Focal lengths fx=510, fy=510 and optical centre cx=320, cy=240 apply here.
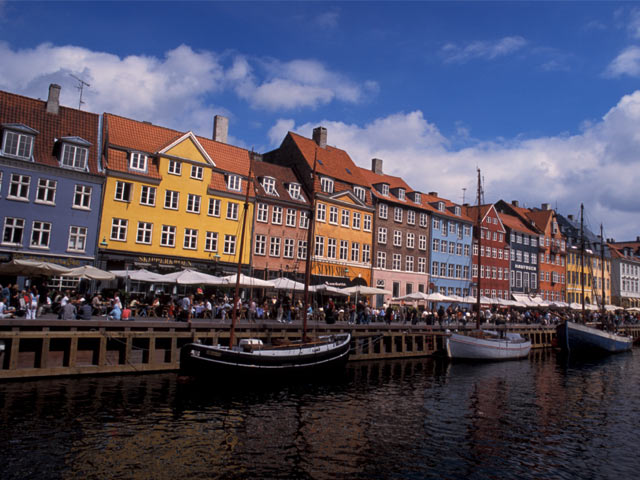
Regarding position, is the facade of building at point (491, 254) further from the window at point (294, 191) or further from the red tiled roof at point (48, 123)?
the red tiled roof at point (48, 123)

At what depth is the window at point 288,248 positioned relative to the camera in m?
45.7

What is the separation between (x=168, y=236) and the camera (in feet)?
128

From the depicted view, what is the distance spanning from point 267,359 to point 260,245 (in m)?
22.0

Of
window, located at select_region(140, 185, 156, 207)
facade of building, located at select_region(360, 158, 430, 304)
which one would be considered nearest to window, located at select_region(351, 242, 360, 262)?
facade of building, located at select_region(360, 158, 430, 304)

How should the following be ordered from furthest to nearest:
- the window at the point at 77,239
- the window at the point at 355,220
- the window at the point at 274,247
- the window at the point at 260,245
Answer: the window at the point at 355,220 < the window at the point at 274,247 < the window at the point at 260,245 < the window at the point at 77,239

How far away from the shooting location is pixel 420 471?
496 inches

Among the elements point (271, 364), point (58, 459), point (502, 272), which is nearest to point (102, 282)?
point (271, 364)

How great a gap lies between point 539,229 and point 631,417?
62.4m

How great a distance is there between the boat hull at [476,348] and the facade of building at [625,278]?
66733 mm

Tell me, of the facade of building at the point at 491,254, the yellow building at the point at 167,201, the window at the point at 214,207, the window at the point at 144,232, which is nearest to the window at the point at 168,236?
the yellow building at the point at 167,201

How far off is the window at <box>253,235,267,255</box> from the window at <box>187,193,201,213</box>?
5.78 m

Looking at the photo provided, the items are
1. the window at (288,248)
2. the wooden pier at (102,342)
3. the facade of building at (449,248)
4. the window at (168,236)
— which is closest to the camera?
the wooden pier at (102,342)

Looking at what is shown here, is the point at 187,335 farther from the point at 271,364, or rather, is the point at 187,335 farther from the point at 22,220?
the point at 22,220

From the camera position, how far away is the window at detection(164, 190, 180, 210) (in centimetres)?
3925
